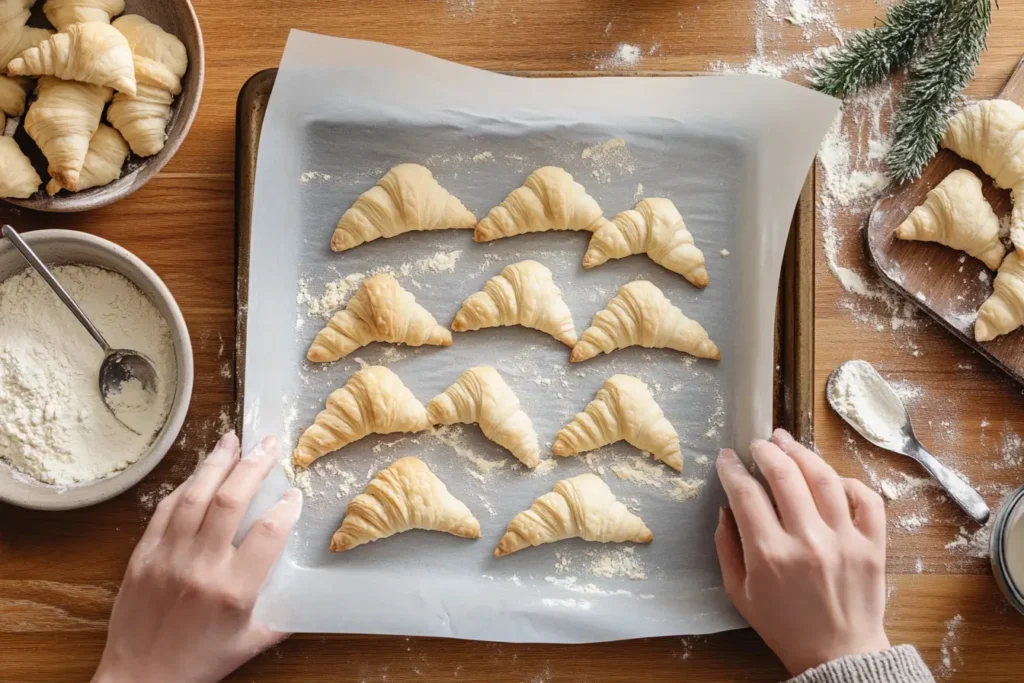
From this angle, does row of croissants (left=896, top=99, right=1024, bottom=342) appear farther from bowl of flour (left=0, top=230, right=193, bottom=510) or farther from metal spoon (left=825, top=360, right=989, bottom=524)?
bowl of flour (left=0, top=230, right=193, bottom=510)

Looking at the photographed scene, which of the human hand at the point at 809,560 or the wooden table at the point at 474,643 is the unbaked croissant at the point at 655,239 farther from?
the human hand at the point at 809,560

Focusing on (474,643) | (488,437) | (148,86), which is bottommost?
(474,643)

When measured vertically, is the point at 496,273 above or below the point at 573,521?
above

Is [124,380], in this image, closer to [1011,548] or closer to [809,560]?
[809,560]

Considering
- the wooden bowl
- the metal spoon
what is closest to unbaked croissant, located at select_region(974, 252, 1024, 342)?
the metal spoon

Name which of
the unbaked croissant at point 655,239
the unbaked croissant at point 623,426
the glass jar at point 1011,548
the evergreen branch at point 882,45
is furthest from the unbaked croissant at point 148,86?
the glass jar at point 1011,548

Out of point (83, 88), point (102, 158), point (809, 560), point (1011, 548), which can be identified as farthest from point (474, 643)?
point (83, 88)
